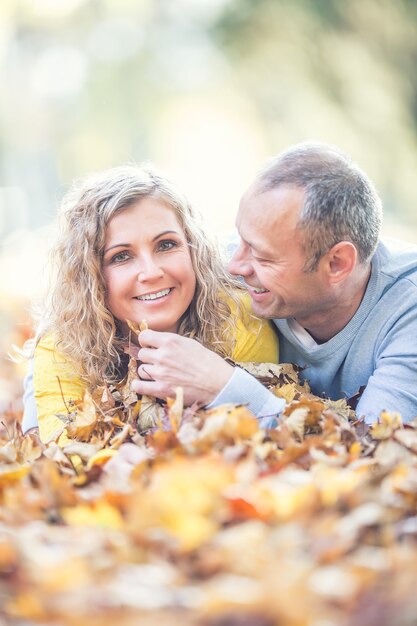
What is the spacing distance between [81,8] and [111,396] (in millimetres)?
14805

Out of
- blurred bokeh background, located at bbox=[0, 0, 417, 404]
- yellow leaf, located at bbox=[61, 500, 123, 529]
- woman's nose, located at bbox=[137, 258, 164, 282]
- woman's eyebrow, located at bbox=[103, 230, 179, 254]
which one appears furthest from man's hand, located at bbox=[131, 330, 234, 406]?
blurred bokeh background, located at bbox=[0, 0, 417, 404]

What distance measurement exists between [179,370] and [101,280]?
0.62 meters

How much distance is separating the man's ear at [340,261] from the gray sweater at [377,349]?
0.15 meters

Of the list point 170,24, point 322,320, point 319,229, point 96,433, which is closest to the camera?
point 96,433

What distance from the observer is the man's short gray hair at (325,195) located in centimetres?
299

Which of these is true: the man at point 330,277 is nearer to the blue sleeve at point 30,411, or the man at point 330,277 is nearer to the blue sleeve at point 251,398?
the blue sleeve at point 251,398

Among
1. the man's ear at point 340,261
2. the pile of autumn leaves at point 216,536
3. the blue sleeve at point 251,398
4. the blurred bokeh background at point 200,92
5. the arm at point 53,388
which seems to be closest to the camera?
the pile of autumn leaves at point 216,536

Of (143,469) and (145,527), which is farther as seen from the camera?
(143,469)

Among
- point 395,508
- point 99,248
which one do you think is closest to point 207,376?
point 99,248

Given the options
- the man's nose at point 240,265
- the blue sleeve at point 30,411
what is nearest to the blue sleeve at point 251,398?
the man's nose at point 240,265

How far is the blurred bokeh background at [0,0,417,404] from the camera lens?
9.71 m

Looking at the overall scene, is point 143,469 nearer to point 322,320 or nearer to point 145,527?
point 145,527

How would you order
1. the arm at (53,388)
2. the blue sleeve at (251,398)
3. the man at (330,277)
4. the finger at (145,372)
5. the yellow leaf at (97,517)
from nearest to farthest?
the yellow leaf at (97,517), the blue sleeve at (251,398), the finger at (145,372), the arm at (53,388), the man at (330,277)

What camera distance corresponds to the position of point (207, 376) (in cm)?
265
